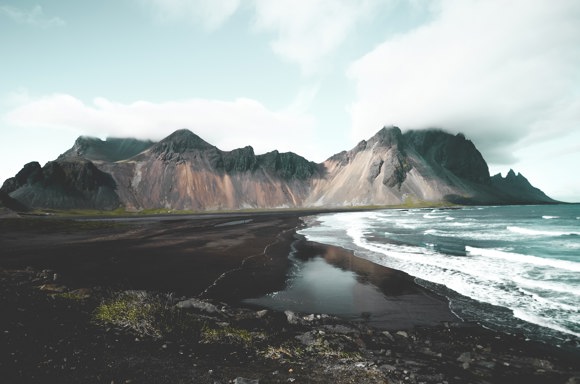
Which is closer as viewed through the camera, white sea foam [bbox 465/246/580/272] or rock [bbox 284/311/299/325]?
rock [bbox 284/311/299/325]

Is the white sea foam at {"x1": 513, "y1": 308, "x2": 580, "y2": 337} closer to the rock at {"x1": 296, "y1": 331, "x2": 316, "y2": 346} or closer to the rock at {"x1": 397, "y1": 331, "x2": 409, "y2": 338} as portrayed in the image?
the rock at {"x1": 397, "y1": 331, "x2": 409, "y2": 338}

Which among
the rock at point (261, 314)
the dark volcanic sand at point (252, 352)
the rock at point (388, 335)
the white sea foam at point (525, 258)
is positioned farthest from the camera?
→ the white sea foam at point (525, 258)

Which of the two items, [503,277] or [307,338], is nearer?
[307,338]

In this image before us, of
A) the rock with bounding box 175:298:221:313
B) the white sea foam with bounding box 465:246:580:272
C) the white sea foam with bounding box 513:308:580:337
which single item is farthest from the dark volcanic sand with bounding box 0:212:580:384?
the white sea foam with bounding box 465:246:580:272

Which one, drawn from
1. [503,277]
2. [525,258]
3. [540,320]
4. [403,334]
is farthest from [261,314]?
[525,258]

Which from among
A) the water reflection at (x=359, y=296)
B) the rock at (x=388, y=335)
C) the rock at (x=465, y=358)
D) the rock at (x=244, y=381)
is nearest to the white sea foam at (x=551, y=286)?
the water reflection at (x=359, y=296)

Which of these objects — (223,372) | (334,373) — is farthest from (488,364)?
(223,372)

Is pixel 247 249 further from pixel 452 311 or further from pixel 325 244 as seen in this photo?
pixel 452 311

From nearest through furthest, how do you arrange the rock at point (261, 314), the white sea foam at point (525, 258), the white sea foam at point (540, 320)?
the white sea foam at point (540, 320) < the rock at point (261, 314) < the white sea foam at point (525, 258)

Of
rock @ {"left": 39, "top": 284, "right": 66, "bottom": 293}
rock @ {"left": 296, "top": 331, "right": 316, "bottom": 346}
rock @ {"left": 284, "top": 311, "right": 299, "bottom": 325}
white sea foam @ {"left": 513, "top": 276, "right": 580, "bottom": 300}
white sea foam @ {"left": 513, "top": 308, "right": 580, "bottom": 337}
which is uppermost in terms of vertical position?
rock @ {"left": 39, "top": 284, "right": 66, "bottom": 293}

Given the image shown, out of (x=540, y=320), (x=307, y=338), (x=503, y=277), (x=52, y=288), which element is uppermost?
(x=52, y=288)

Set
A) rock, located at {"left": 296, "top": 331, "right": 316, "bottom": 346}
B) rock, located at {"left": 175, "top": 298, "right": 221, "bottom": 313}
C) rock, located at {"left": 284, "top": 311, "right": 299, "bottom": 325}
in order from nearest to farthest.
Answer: rock, located at {"left": 296, "top": 331, "right": 316, "bottom": 346}
rock, located at {"left": 284, "top": 311, "right": 299, "bottom": 325}
rock, located at {"left": 175, "top": 298, "right": 221, "bottom": 313}

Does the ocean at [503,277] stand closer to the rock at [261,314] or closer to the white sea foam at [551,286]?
the white sea foam at [551,286]

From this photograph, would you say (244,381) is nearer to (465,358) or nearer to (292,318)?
(292,318)
